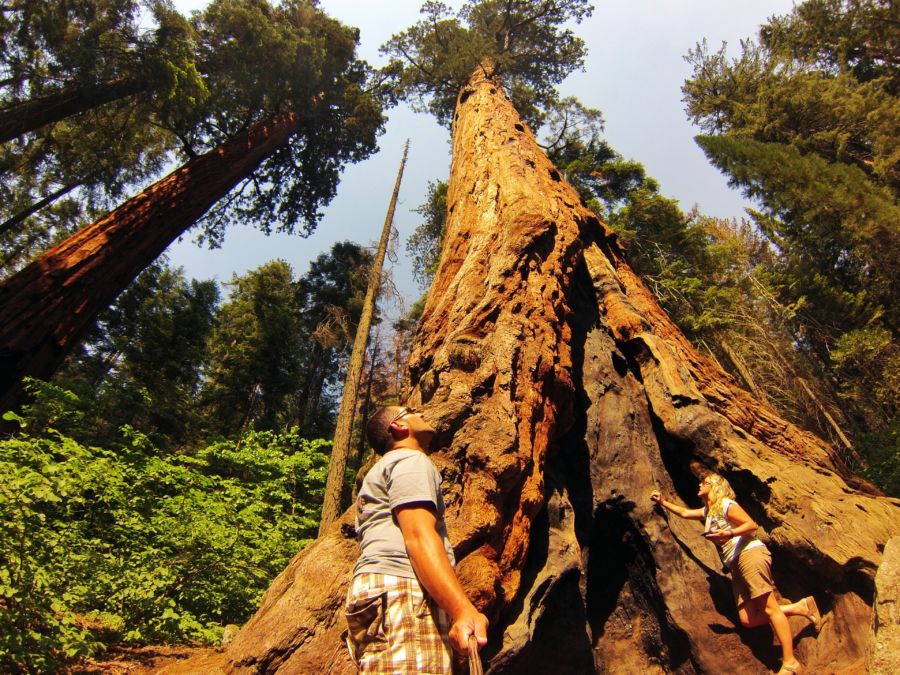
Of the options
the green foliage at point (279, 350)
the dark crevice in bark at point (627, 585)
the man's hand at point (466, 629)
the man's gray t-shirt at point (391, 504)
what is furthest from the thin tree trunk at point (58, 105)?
the dark crevice in bark at point (627, 585)

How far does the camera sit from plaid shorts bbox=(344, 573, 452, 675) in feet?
5.42

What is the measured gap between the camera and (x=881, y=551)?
12.2 feet

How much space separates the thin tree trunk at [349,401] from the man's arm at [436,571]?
7.10 meters

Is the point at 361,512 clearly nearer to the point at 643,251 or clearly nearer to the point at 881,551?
the point at 881,551

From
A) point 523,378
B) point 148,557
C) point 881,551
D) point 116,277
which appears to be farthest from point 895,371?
point 116,277

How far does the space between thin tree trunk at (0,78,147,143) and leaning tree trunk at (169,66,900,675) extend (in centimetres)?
804

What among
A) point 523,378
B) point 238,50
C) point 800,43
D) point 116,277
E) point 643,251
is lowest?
point 523,378

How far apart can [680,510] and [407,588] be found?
144 inches

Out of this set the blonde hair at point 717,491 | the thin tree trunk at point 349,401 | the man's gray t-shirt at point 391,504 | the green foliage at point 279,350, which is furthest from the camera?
the green foliage at point 279,350

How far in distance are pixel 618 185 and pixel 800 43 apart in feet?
28.3

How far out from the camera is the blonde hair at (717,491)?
416cm

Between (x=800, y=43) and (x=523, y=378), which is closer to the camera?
(x=523, y=378)

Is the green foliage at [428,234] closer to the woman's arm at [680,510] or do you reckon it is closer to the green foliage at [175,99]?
the green foliage at [175,99]

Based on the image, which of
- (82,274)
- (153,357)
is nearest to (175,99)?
(82,274)
